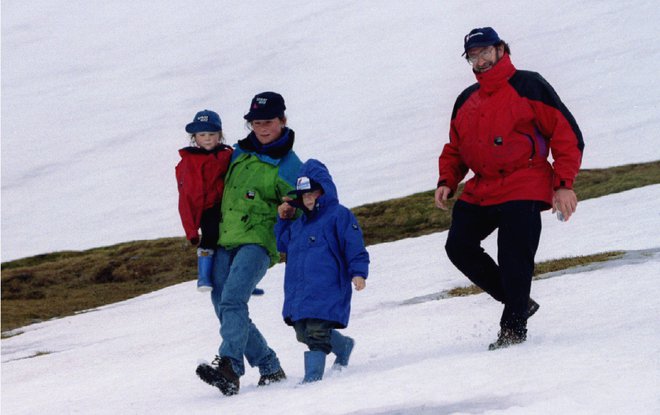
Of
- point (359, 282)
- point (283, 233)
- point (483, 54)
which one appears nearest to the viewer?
point (483, 54)

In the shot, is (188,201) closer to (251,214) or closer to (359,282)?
(251,214)

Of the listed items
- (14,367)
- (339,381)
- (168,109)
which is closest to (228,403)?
(339,381)

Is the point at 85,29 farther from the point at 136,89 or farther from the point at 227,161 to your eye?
the point at 227,161

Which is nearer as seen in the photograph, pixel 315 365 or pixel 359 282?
pixel 359 282

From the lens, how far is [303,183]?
8016 mm

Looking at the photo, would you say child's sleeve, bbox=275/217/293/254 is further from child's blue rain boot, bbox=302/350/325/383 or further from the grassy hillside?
the grassy hillside

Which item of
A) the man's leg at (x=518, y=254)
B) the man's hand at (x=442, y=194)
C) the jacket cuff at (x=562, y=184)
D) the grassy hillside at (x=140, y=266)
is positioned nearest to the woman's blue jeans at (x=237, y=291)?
the man's hand at (x=442, y=194)

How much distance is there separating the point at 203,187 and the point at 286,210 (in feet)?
2.75

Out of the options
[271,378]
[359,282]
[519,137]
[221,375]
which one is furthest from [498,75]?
[271,378]

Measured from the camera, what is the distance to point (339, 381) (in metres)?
7.44

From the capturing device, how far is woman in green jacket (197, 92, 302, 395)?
322 inches

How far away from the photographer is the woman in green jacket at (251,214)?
26.8ft

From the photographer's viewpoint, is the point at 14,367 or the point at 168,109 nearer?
the point at 14,367

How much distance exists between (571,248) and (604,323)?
941 cm
